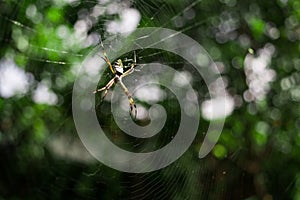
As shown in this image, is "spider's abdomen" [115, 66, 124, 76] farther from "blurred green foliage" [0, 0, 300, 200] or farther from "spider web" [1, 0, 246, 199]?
"spider web" [1, 0, 246, 199]

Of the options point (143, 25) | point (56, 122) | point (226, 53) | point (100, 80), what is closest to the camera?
point (100, 80)

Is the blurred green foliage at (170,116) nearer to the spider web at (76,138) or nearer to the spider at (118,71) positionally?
the spider web at (76,138)

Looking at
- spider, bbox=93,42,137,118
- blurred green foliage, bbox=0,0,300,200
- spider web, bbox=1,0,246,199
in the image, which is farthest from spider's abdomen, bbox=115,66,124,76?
spider web, bbox=1,0,246,199

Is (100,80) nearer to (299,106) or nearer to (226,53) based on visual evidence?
(226,53)

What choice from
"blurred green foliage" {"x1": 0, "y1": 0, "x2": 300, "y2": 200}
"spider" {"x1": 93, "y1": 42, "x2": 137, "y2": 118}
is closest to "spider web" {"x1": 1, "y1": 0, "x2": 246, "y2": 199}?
"blurred green foliage" {"x1": 0, "y1": 0, "x2": 300, "y2": 200}

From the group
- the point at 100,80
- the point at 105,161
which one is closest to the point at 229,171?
the point at 105,161

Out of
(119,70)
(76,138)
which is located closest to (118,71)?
(119,70)

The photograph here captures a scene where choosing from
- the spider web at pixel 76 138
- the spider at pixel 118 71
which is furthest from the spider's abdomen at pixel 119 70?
the spider web at pixel 76 138

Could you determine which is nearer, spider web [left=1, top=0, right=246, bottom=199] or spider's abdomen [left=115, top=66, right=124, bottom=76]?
spider's abdomen [left=115, top=66, right=124, bottom=76]
